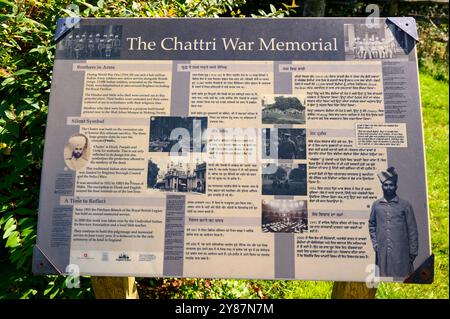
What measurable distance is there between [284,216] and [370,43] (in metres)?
1.08

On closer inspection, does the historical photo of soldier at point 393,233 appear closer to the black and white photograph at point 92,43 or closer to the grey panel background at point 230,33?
the grey panel background at point 230,33

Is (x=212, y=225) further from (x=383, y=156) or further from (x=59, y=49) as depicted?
(x=59, y=49)

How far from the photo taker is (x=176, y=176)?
1893mm

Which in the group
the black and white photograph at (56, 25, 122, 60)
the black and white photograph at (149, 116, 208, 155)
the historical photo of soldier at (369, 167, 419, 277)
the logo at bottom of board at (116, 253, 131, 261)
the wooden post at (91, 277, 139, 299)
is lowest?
the wooden post at (91, 277, 139, 299)

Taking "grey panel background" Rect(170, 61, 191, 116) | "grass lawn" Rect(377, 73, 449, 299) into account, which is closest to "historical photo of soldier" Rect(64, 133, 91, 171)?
"grey panel background" Rect(170, 61, 191, 116)

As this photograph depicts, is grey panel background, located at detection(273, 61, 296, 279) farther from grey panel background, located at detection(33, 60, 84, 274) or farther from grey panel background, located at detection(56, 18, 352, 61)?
grey panel background, located at detection(33, 60, 84, 274)

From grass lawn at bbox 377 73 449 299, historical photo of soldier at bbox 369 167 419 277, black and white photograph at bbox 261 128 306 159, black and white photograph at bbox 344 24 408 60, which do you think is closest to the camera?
historical photo of soldier at bbox 369 167 419 277

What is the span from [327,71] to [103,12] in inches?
64.9

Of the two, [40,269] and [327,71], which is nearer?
[40,269]

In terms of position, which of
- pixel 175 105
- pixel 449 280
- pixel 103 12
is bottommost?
pixel 449 280

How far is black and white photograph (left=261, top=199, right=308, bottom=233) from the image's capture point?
183cm

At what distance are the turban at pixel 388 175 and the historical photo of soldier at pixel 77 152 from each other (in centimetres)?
153

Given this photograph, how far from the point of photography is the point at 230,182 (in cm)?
188
